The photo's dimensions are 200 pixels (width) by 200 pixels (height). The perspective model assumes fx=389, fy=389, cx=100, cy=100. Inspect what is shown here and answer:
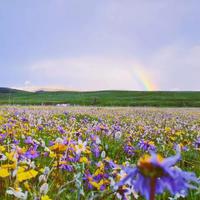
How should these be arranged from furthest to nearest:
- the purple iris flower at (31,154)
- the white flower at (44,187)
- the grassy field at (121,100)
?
the grassy field at (121,100), the purple iris flower at (31,154), the white flower at (44,187)

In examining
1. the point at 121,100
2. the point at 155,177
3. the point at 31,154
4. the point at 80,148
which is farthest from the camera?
the point at 121,100

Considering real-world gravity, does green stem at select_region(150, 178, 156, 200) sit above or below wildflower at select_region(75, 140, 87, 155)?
above

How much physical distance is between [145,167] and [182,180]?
0.13 meters

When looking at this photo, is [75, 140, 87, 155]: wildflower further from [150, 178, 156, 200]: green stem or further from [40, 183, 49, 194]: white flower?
[150, 178, 156, 200]: green stem

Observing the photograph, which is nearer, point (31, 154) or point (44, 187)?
point (44, 187)

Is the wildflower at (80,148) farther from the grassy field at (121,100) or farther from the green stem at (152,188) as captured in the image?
the grassy field at (121,100)

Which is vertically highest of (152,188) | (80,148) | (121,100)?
(121,100)

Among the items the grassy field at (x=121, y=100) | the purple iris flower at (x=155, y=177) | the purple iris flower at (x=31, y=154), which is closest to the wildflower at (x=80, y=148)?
the purple iris flower at (x=31, y=154)

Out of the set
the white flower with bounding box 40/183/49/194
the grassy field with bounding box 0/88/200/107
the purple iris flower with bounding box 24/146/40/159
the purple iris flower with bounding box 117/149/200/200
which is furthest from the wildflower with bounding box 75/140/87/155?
the grassy field with bounding box 0/88/200/107

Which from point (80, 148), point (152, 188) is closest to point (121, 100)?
point (80, 148)

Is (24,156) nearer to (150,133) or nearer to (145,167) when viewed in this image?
(145,167)

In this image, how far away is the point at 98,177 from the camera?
3174 mm

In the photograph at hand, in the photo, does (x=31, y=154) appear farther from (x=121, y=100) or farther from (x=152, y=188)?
(x=121, y=100)

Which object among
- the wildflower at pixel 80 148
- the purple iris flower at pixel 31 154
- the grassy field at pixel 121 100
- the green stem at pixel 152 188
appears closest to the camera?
the green stem at pixel 152 188
